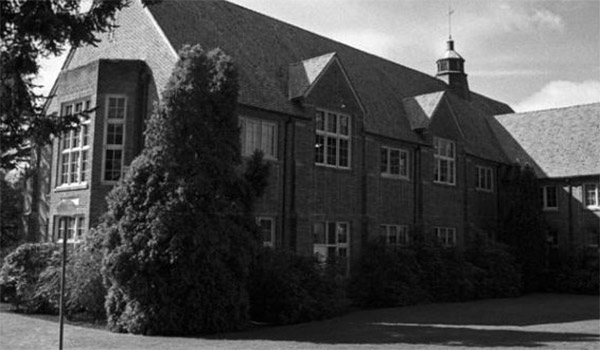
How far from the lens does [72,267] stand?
19.5 m

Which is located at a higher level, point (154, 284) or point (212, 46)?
point (212, 46)

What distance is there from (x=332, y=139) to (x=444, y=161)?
344 inches

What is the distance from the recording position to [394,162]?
3052 centimetres

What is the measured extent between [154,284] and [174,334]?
1.36 meters

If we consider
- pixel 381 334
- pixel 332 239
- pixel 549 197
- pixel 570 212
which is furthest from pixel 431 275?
pixel 549 197

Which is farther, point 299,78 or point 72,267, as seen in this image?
point 299,78

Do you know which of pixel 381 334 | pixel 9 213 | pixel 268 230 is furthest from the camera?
pixel 9 213

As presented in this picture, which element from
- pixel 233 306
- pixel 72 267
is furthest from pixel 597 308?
pixel 72 267

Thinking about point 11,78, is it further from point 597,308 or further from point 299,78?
point 597,308

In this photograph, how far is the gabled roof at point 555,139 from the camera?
37.2 m

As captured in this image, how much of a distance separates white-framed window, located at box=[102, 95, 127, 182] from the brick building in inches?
1.3

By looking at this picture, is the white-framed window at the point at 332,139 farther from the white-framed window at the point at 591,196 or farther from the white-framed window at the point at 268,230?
the white-framed window at the point at 591,196

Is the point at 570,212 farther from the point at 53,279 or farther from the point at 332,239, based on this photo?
the point at 53,279

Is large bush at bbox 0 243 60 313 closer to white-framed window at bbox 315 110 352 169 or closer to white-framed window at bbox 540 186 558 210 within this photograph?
white-framed window at bbox 315 110 352 169
